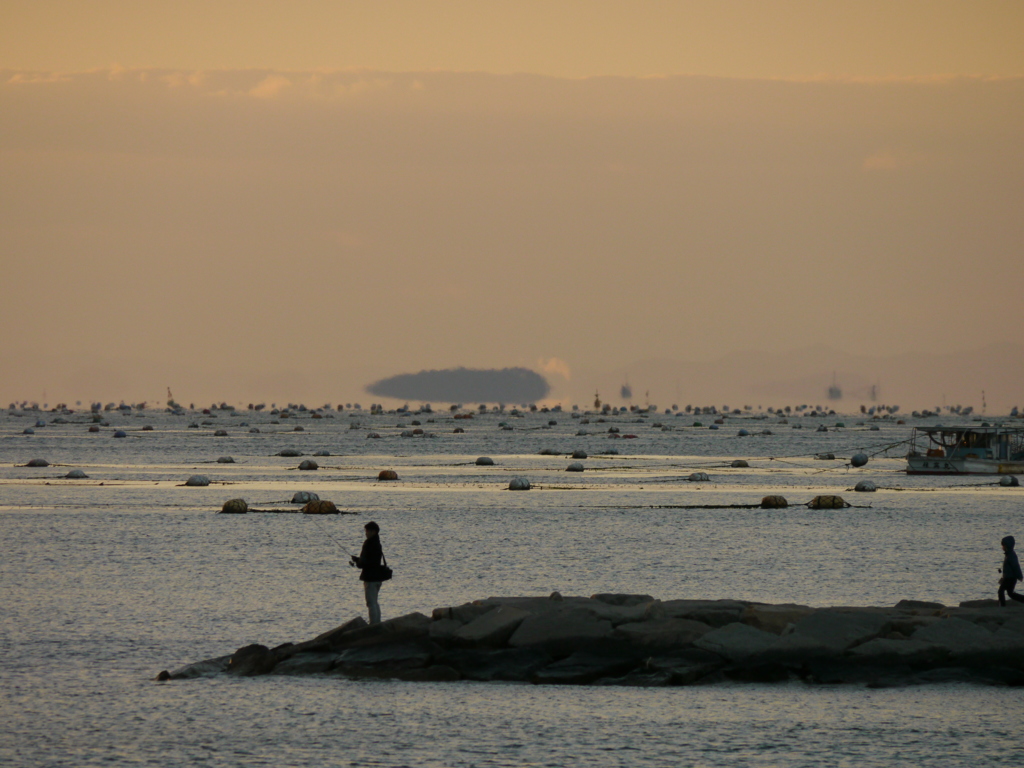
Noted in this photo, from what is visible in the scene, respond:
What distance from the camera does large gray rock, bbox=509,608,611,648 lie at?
3092cm

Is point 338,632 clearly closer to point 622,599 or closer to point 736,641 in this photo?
point 622,599

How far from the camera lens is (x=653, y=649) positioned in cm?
3069

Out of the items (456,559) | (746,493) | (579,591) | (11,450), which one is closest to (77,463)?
(11,450)

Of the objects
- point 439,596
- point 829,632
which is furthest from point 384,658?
point 439,596

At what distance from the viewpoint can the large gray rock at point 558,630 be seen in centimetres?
3092

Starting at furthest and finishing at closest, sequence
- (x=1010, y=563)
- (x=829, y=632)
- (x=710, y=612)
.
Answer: (x=1010, y=563) → (x=710, y=612) → (x=829, y=632)

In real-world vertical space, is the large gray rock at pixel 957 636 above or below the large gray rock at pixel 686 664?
above

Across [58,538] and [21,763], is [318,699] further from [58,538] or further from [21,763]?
[58,538]

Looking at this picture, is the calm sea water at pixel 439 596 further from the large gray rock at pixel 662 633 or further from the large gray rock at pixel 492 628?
the large gray rock at pixel 662 633

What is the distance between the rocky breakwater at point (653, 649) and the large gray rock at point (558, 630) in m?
0.03

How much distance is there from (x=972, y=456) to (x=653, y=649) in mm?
105499

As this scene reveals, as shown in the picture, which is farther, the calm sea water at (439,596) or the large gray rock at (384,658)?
the large gray rock at (384,658)

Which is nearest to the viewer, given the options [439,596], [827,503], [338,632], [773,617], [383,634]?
[383,634]

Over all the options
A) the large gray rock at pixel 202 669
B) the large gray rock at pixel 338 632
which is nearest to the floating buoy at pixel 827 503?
the large gray rock at pixel 338 632
